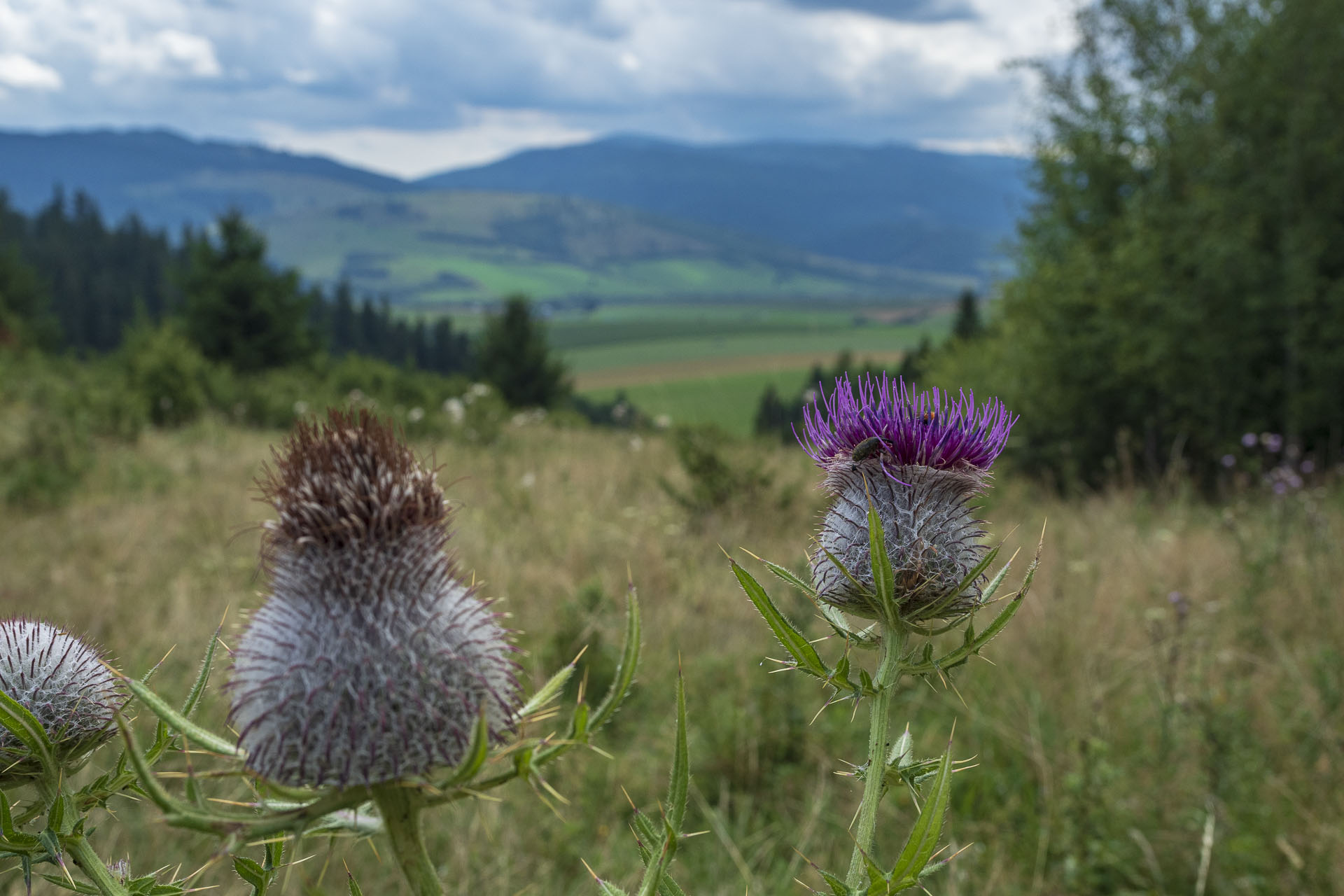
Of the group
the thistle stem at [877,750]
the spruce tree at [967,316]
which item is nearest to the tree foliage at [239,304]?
the spruce tree at [967,316]

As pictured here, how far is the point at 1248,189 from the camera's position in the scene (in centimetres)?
2095

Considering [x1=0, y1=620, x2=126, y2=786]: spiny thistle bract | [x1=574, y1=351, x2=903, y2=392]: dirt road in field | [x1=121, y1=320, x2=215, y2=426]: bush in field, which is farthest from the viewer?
[x1=574, y1=351, x2=903, y2=392]: dirt road in field

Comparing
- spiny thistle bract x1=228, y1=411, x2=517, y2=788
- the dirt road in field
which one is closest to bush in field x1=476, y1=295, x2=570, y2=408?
spiny thistle bract x1=228, y1=411, x2=517, y2=788

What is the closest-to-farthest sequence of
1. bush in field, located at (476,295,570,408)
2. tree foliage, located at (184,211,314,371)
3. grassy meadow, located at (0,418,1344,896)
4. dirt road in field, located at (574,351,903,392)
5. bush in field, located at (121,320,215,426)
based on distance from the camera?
grassy meadow, located at (0,418,1344,896)
bush in field, located at (121,320,215,426)
tree foliage, located at (184,211,314,371)
bush in field, located at (476,295,570,408)
dirt road in field, located at (574,351,903,392)

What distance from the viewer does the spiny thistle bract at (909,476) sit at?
2.23 m

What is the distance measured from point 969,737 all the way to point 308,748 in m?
6.14

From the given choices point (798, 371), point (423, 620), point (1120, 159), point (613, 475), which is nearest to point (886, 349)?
point (798, 371)

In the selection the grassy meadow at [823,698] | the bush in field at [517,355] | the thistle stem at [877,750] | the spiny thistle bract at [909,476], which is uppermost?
the spiny thistle bract at [909,476]

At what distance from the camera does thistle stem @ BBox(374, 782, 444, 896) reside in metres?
1.55

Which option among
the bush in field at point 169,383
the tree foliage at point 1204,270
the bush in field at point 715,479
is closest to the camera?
the bush in field at point 715,479

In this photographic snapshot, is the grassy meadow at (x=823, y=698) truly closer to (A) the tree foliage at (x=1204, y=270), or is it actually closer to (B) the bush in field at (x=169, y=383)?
(A) the tree foliage at (x=1204, y=270)

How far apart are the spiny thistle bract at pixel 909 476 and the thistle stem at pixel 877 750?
186 mm

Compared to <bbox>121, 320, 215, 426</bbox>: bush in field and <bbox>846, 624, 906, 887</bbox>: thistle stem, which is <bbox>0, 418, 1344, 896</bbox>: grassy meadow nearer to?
<bbox>846, 624, 906, 887</bbox>: thistle stem

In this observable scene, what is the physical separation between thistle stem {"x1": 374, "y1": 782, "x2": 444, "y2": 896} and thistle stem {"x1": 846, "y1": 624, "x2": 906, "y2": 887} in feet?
2.47
